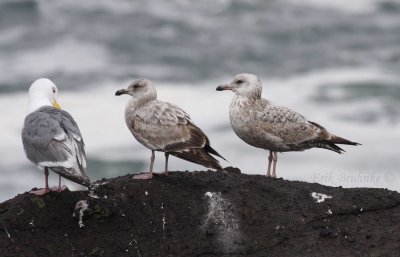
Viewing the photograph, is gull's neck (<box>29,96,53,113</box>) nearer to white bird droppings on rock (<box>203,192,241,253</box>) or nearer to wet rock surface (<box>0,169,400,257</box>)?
wet rock surface (<box>0,169,400,257</box>)

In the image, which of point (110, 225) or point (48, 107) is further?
point (48, 107)

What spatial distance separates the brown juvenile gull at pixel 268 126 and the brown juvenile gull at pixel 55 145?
2753mm

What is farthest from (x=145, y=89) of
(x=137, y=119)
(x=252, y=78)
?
(x=252, y=78)

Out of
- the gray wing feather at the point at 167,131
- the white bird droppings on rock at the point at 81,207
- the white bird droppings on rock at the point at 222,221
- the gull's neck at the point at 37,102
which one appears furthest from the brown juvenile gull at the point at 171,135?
the gull's neck at the point at 37,102

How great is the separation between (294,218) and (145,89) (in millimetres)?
2912

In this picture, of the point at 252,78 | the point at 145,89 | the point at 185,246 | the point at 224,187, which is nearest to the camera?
the point at 185,246

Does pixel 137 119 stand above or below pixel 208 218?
above

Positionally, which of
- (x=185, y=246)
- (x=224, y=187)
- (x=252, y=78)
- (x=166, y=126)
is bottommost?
(x=185, y=246)

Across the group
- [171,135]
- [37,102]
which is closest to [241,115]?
[171,135]

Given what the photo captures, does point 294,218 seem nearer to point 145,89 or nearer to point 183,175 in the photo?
point 183,175

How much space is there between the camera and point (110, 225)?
12.3m

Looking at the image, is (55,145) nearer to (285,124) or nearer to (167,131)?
(167,131)

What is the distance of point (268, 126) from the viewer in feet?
46.8

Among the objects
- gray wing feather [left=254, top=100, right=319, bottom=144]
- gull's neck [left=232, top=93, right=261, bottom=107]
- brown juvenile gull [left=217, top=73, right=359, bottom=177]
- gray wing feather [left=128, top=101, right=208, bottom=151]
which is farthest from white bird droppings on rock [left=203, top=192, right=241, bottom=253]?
gull's neck [left=232, top=93, right=261, bottom=107]
